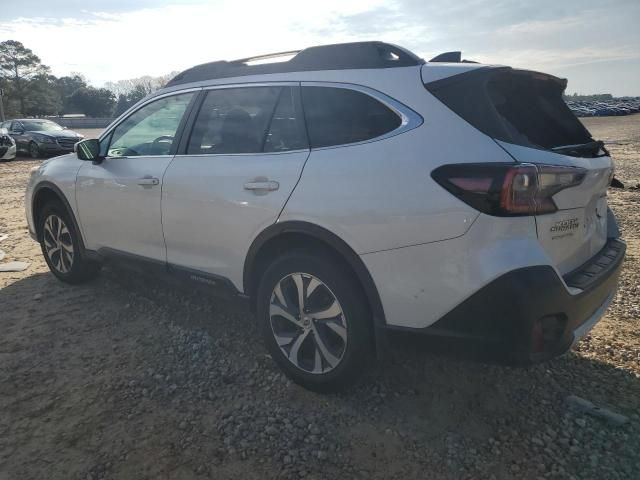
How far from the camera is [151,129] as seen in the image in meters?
3.75

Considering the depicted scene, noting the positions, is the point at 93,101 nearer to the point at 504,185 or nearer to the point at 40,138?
the point at 40,138

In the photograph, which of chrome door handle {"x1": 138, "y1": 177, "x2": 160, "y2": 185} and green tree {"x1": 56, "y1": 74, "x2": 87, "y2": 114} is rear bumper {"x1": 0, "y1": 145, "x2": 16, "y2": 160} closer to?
chrome door handle {"x1": 138, "y1": 177, "x2": 160, "y2": 185}

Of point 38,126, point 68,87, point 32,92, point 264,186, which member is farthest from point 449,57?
point 68,87

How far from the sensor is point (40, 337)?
11.9ft

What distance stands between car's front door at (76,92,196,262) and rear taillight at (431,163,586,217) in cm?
212

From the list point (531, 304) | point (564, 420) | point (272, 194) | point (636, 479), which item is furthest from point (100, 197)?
point (636, 479)

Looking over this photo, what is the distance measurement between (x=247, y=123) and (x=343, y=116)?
2.44ft

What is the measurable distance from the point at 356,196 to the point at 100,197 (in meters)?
2.49

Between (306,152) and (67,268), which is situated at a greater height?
(306,152)

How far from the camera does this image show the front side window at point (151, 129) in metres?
3.55

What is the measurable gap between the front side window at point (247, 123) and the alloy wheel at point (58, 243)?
77.1 inches

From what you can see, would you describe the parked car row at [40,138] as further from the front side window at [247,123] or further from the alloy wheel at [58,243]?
the front side window at [247,123]

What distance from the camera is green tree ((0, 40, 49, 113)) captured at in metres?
62.7

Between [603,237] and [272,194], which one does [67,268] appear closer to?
[272,194]
